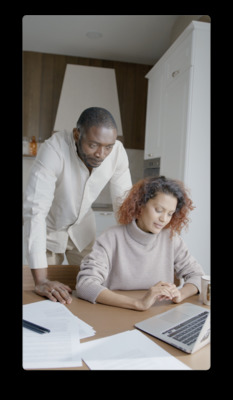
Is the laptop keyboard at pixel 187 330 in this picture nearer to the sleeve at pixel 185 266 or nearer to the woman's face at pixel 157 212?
the sleeve at pixel 185 266

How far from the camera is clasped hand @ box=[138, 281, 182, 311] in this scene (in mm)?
879

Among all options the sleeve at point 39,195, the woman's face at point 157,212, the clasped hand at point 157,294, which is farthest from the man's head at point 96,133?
the clasped hand at point 157,294

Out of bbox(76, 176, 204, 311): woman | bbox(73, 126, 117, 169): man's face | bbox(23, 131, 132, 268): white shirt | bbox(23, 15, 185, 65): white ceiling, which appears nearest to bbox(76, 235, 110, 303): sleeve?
bbox(76, 176, 204, 311): woman

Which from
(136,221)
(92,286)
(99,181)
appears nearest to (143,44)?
(99,181)

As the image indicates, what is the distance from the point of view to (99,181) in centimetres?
90

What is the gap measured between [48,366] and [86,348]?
10 centimetres

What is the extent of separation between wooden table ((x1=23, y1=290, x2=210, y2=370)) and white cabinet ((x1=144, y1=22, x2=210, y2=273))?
0.68 feet

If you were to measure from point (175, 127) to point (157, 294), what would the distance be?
501mm

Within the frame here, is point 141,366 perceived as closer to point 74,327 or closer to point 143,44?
point 74,327

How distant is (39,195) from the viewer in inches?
36.7

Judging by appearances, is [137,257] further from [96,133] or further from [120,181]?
[96,133]

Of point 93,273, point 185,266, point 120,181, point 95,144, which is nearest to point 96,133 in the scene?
point 95,144
